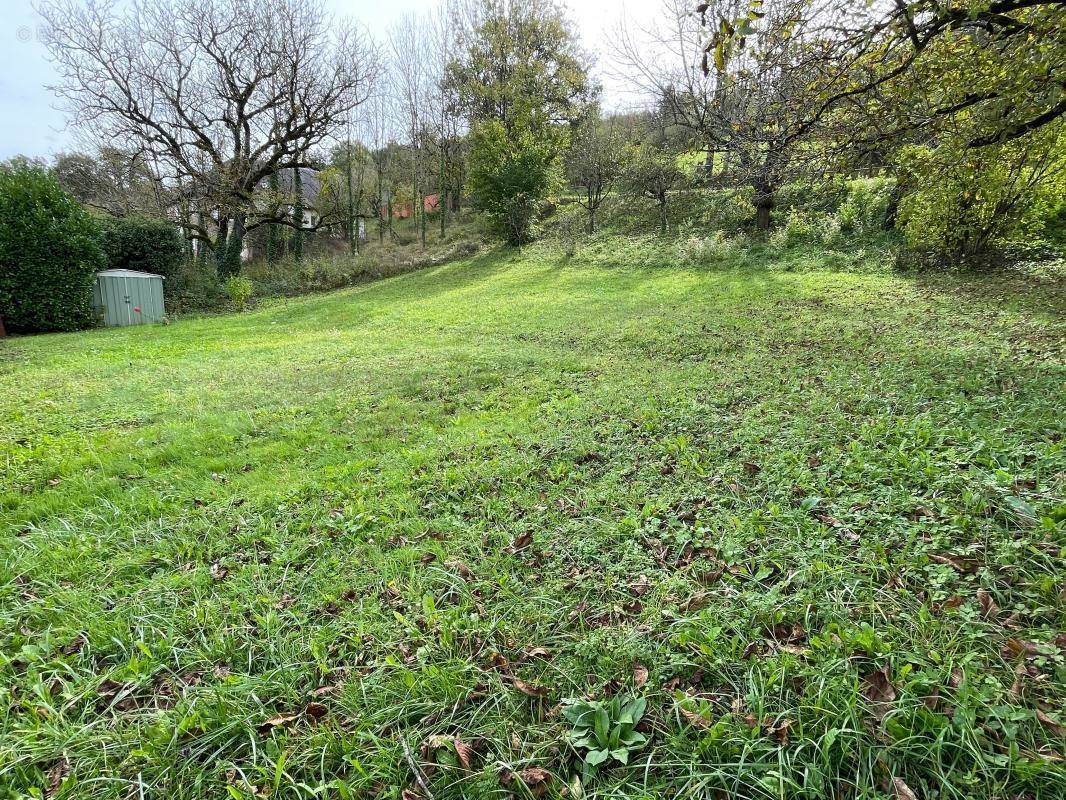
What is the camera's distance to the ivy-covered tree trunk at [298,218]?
22.2 m

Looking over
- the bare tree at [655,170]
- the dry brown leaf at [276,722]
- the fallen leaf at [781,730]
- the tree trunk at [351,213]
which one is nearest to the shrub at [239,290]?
the tree trunk at [351,213]

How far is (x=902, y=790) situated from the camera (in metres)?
1.44

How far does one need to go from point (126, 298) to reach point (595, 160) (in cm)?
1695

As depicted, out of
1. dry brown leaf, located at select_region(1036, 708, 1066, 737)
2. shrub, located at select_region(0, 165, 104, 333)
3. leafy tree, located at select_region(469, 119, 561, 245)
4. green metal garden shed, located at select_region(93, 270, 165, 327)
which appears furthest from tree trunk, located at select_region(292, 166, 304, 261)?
dry brown leaf, located at select_region(1036, 708, 1066, 737)

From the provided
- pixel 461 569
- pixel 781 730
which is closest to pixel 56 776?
pixel 461 569

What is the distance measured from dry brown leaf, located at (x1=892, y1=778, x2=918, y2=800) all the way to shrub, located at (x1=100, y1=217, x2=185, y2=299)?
20839 millimetres

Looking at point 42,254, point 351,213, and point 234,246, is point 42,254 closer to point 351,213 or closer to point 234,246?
point 234,246

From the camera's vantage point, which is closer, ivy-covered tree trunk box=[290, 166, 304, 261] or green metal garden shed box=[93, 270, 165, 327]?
green metal garden shed box=[93, 270, 165, 327]

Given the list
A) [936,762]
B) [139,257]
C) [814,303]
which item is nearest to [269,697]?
[936,762]

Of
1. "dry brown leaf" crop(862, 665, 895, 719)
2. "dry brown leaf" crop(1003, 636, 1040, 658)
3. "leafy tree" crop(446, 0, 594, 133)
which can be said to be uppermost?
"leafy tree" crop(446, 0, 594, 133)

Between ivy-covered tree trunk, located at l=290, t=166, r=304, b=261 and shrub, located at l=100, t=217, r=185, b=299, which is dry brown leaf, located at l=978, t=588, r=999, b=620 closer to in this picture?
shrub, located at l=100, t=217, r=185, b=299

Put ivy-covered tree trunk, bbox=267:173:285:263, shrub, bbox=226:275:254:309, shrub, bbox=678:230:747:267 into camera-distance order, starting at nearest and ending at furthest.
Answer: shrub, bbox=678:230:747:267
shrub, bbox=226:275:254:309
ivy-covered tree trunk, bbox=267:173:285:263

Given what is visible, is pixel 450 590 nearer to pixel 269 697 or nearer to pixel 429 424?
pixel 269 697

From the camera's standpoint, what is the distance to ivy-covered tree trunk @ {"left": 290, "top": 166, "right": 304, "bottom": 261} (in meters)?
22.2
